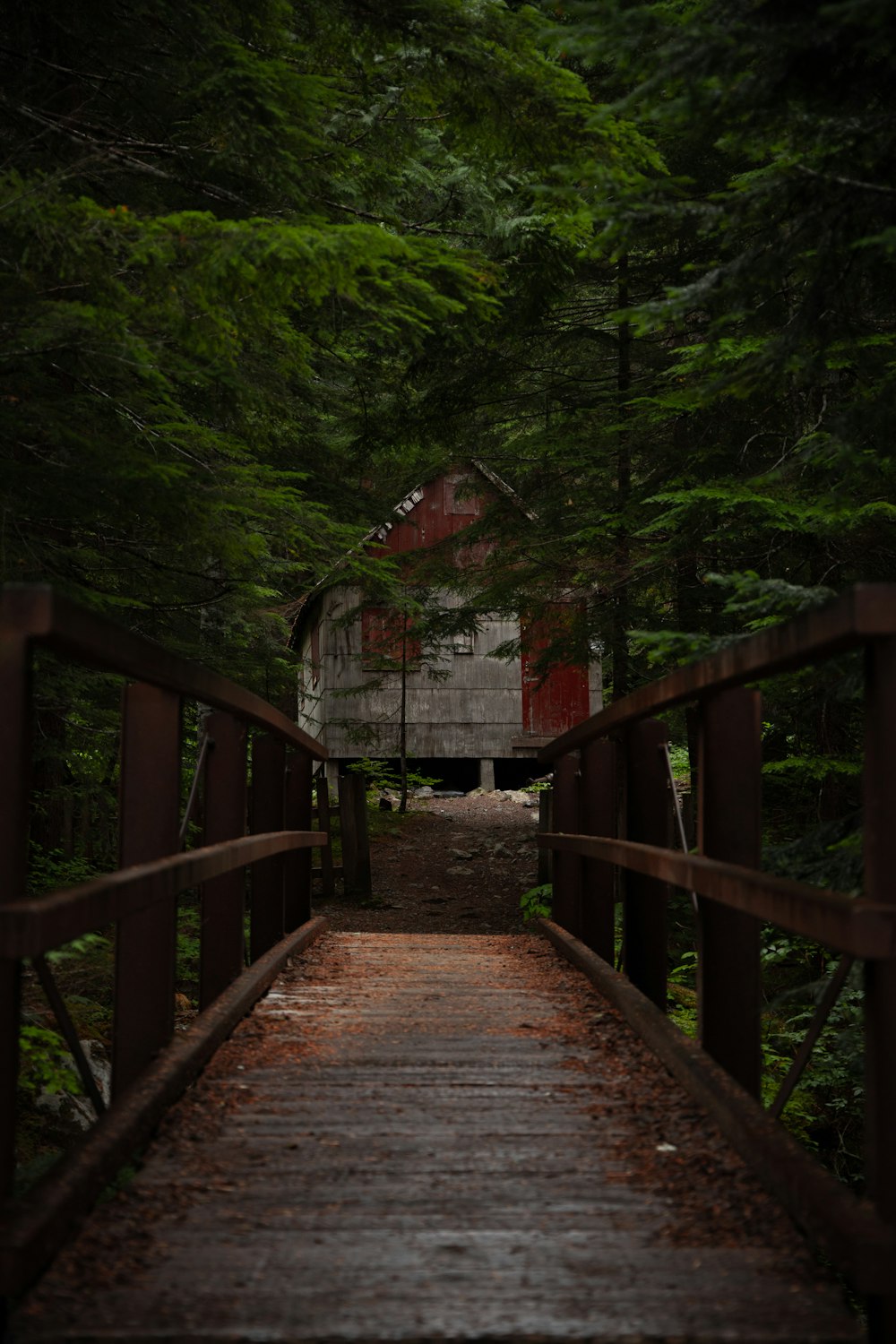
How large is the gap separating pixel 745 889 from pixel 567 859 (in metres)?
4.75

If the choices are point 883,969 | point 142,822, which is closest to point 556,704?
point 142,822

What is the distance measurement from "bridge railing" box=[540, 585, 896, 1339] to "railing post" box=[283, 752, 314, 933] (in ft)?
5.55

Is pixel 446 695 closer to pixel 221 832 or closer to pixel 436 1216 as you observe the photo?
pixel 221 832

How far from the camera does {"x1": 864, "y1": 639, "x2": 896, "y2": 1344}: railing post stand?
2438 mm

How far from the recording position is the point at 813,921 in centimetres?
264

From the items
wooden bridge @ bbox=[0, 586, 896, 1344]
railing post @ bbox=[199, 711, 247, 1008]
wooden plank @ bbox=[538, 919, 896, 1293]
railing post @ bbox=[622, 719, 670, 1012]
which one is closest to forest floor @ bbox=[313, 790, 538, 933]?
railing post @ bbox=[199, 711, 247, 1008]

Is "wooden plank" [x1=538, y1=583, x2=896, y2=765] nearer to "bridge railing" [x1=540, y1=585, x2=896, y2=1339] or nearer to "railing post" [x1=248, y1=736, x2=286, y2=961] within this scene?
"bridge railing" [x1=540, y1=585, x2=896, y2=1339]

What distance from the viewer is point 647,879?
5.13m

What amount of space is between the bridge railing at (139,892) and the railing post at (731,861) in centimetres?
159

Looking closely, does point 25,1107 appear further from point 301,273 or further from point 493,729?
point 493,729

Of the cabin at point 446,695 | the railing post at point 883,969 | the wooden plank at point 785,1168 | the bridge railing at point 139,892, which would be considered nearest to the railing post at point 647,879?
the wooden plank at point 785,1168

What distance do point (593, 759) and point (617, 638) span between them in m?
5.20

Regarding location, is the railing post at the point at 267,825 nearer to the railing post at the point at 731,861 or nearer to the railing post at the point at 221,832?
the railing post at the point at 221,832

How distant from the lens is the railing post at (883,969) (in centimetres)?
244
